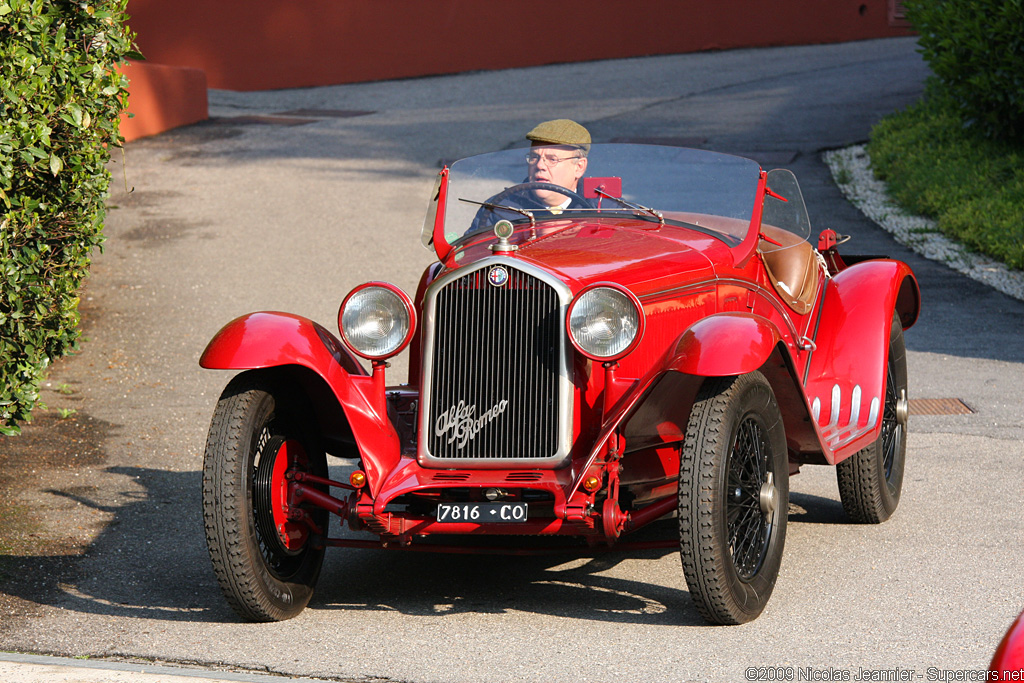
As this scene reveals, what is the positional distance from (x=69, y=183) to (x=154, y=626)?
243 cm

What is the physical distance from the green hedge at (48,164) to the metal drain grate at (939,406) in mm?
4684

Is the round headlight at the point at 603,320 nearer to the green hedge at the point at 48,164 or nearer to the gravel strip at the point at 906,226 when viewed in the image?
the green hedge at the point at 48,164

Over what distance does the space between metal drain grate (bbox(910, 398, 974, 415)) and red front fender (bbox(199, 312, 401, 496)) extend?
3.80m

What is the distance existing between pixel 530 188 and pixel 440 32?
52.2 ft

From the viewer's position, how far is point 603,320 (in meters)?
4.07

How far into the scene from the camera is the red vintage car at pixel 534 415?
156 inches

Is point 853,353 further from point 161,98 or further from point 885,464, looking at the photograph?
point 161,98

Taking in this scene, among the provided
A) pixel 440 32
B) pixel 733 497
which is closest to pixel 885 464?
pixel 733 497

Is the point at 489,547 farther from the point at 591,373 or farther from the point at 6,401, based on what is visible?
the point at 6,401

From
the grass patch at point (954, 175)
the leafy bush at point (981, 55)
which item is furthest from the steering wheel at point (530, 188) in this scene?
the leafy bush at point (981, 55)

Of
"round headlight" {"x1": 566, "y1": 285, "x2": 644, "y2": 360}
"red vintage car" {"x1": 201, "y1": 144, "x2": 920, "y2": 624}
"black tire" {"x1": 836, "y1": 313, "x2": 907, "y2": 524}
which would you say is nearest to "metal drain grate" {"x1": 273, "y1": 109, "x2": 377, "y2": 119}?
"black tire" {"x1": 836, "y1": 313, "x2": 907, "y2": 524}

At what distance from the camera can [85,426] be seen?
22.4 feet

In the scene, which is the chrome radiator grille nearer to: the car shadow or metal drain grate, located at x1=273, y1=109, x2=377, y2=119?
the car shadow

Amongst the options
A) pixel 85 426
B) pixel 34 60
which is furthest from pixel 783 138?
pixel 34 60
